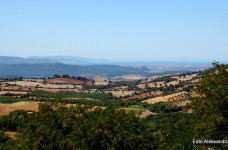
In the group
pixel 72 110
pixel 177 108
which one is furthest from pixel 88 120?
pixel 177 108

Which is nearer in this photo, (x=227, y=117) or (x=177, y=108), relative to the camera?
(x=227, y=117)

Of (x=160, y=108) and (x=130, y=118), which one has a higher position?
(x=130, y=118)

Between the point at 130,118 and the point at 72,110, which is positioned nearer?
the point at 130,118

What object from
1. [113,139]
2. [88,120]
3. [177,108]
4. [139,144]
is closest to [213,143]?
[139,144]

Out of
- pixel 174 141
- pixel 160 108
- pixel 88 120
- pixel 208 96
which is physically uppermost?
pixel 208 96

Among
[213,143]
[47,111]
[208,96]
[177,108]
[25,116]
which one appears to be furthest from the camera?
[177,108]

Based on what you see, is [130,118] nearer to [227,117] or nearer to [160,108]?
[227,117]

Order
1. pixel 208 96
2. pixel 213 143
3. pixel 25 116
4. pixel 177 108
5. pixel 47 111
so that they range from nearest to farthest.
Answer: pixel 213 143 → pixel 208 96 → pixel 47 111 → pixel 25 116 → pixel 177 108

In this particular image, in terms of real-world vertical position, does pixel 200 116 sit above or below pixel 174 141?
above

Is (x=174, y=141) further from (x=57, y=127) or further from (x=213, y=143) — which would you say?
(x=57, y=127)
